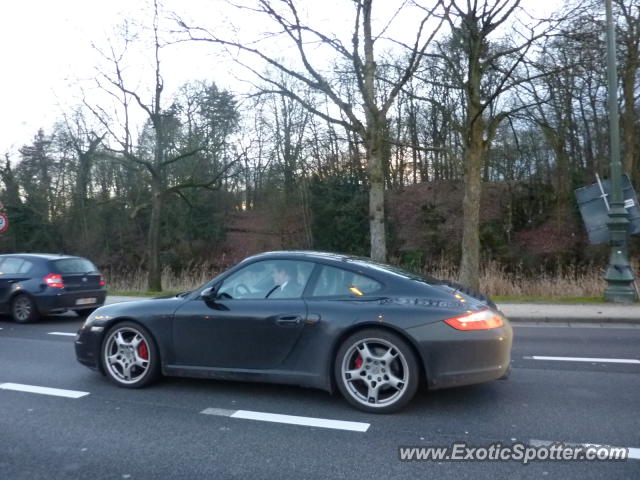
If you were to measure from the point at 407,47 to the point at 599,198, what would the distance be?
19.9ft

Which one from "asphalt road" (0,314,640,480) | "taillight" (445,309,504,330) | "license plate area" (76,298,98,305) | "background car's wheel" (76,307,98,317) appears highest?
"taillight" (445,309,504,330)

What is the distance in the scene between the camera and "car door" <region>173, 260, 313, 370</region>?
571 cm

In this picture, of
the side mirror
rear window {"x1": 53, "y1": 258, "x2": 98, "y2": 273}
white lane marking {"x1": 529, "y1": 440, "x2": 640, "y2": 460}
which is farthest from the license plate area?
white lane marking {"x1": 529, "y1": 440, "x2": 640, "y2": 460}

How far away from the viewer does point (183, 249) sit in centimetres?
4309

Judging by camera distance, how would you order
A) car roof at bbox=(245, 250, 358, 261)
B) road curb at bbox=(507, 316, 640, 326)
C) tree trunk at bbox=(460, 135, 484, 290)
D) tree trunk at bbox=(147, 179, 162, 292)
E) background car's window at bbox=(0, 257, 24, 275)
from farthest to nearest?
tree trunk at bbox=(147, 179, 162, 292) < tree trunk at bbox=(460, 135, 484, 290) < background car's window at bbox=(0, 257, 24, 275) < road curb at bbox=(507, 316, 640, 326) < car roof at bbox=(245, 250, 358, 261)

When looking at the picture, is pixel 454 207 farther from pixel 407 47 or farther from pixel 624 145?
pixel 407 47

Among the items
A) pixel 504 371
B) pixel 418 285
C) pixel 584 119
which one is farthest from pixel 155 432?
pixel 584 119

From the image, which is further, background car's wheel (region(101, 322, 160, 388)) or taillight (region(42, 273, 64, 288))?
taillight (region(42, 273, 64, 288))

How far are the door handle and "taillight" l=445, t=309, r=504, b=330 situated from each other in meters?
1.34

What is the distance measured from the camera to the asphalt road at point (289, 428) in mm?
4191

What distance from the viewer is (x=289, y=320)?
568 cm

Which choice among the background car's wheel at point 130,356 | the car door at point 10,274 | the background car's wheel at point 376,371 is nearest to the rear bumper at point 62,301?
the car door at point 10,274

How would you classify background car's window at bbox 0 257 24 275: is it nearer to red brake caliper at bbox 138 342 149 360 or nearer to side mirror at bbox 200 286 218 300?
red brake caliper at bbox 138 342 149 360

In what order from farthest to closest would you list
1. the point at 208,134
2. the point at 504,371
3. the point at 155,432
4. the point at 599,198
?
1. the point at 208,134
2. the point at 599,198
3. the point at 504,371
4. the point at 155,432
